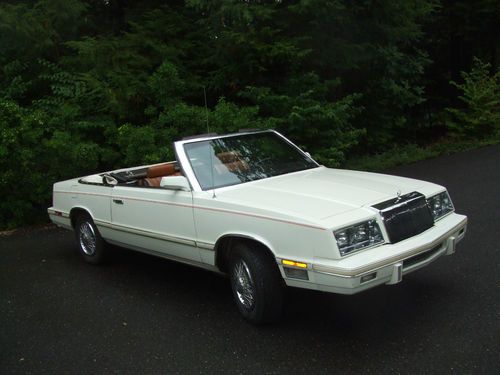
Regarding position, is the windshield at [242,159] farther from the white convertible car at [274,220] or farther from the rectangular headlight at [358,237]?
the rectangular headlight at [358,237]

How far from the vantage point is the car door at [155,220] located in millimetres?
4746

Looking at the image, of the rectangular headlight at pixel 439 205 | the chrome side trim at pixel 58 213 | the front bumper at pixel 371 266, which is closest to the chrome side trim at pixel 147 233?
the chrome side trim at pixel 58 213

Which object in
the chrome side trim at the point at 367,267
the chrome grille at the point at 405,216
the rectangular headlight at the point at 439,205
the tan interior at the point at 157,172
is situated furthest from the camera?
the tan interior at the point at 157,172

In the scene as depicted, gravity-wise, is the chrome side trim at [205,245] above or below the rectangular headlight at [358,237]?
below

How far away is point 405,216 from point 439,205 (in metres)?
0.66

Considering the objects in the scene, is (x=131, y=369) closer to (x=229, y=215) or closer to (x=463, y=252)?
(x=229, y=215)

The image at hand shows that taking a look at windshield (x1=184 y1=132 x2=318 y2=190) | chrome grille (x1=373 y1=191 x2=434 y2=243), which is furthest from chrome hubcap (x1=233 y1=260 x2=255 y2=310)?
chrome grille (x1=373 y1=191 x2=434 y2=243)

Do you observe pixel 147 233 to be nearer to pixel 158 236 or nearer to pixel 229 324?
pixel 158 236

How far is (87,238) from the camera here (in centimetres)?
641

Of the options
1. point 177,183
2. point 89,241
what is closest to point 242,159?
point 177,183

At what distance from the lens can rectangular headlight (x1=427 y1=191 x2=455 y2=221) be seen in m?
4.47

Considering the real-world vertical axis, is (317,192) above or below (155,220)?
above

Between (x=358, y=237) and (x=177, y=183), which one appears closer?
(x=358, y=237)

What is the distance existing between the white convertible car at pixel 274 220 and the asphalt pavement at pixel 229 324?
1.28ft
